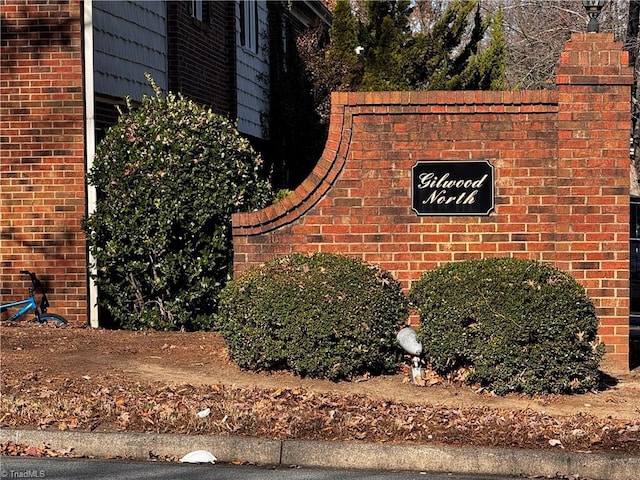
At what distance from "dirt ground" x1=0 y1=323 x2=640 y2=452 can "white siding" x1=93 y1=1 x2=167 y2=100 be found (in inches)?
182

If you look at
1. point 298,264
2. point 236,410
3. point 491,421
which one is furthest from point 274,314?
point 491,421

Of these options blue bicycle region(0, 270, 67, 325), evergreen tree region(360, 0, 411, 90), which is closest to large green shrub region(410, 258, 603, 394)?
blue bicycle region(0, 270, 67, 325)

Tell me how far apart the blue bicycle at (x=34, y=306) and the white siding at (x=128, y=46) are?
8.80ft

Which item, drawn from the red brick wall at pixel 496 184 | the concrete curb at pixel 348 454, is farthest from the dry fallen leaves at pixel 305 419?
the red brick wall at pixel 496 184

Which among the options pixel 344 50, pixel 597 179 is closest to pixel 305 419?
pixel 597 179

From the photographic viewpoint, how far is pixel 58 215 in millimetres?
13336

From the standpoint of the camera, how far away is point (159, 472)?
7254mm

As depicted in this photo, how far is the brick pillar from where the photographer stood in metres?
10.4

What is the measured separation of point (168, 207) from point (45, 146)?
7.45ft

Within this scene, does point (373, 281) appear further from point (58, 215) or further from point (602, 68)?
point (58, 215)

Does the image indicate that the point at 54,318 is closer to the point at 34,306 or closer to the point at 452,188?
the point at 34,306

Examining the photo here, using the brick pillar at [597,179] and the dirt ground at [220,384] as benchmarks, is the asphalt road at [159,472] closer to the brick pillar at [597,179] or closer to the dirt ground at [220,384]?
the dirt ground at [220,384]

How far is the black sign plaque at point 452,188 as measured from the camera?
10664mm

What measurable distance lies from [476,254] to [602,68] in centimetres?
218
